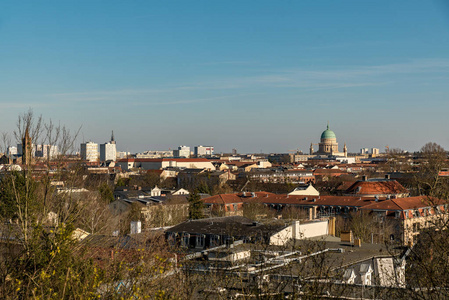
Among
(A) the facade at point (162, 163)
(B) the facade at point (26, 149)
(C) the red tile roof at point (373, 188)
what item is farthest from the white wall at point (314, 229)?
(A) the facade at point (162, 163)

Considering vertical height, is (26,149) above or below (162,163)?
above

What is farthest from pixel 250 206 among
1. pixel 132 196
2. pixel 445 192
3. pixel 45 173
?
pixel 445 192

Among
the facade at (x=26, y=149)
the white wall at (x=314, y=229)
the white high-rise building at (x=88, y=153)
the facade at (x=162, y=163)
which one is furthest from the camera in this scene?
the facade at (x=162, y=163)

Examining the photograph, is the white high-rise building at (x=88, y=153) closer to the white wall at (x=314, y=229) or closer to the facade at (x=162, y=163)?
the facade at (x=162, y=163)

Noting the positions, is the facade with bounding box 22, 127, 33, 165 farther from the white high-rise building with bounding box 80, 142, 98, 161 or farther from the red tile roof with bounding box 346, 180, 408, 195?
the red tile roof with bounding box 346, 180, 408, 195

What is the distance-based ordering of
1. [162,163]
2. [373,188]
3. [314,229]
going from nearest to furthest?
[314,229] → [373,188] → [162,163]

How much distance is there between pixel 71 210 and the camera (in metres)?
14.6

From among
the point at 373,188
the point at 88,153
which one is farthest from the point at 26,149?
the point at 88,153

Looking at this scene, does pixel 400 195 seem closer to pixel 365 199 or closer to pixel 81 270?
pixel 365 199

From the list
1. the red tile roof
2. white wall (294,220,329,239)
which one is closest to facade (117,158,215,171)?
the red tile roof

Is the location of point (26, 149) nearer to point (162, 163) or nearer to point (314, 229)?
point (314, 229)

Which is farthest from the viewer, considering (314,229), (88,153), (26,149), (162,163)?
(162,163)

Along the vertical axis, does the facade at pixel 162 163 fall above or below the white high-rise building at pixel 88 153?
below

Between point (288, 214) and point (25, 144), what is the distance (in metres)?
28.1
